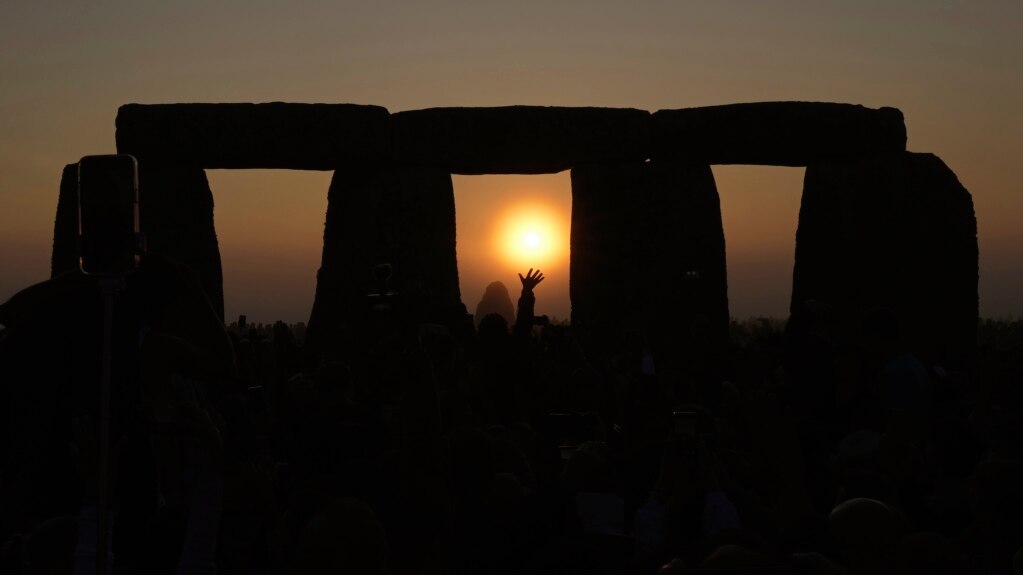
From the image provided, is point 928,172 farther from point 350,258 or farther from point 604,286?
point 350,258

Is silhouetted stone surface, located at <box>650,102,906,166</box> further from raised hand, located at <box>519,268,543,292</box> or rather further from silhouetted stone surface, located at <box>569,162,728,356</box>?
raised hand, located at <box>519,268,543,292</box>

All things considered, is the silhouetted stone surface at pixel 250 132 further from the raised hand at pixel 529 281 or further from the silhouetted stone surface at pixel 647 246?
the raised hand at pixel 529 281

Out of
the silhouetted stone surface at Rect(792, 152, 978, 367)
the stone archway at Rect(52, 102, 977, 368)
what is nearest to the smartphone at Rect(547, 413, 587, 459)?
the stone archway at Rect(52, 102, 977, 368)

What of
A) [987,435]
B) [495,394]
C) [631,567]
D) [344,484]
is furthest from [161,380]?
[987,435]

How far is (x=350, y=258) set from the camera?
16859mm

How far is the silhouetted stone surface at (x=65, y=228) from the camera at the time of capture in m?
16.3

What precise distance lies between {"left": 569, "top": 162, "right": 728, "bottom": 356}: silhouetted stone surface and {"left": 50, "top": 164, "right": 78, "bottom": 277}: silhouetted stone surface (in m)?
5.75

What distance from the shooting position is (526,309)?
328 inches

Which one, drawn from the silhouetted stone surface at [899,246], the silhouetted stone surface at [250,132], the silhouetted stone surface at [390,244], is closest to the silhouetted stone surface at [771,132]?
the silhouetted stone surface at [899,246]

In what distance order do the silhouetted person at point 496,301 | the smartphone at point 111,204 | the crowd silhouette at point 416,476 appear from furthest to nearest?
the silhouetted person at point 496,301 → the smartphone at point 111,204 → the crowd silhouette at point 416,476

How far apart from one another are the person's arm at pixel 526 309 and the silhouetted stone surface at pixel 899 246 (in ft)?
27.4

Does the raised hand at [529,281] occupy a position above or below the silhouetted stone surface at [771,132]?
below

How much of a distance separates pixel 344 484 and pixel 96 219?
54.0 inches

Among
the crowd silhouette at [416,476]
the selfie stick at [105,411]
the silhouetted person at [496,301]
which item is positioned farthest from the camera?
the silhouetted person at [496,301]
